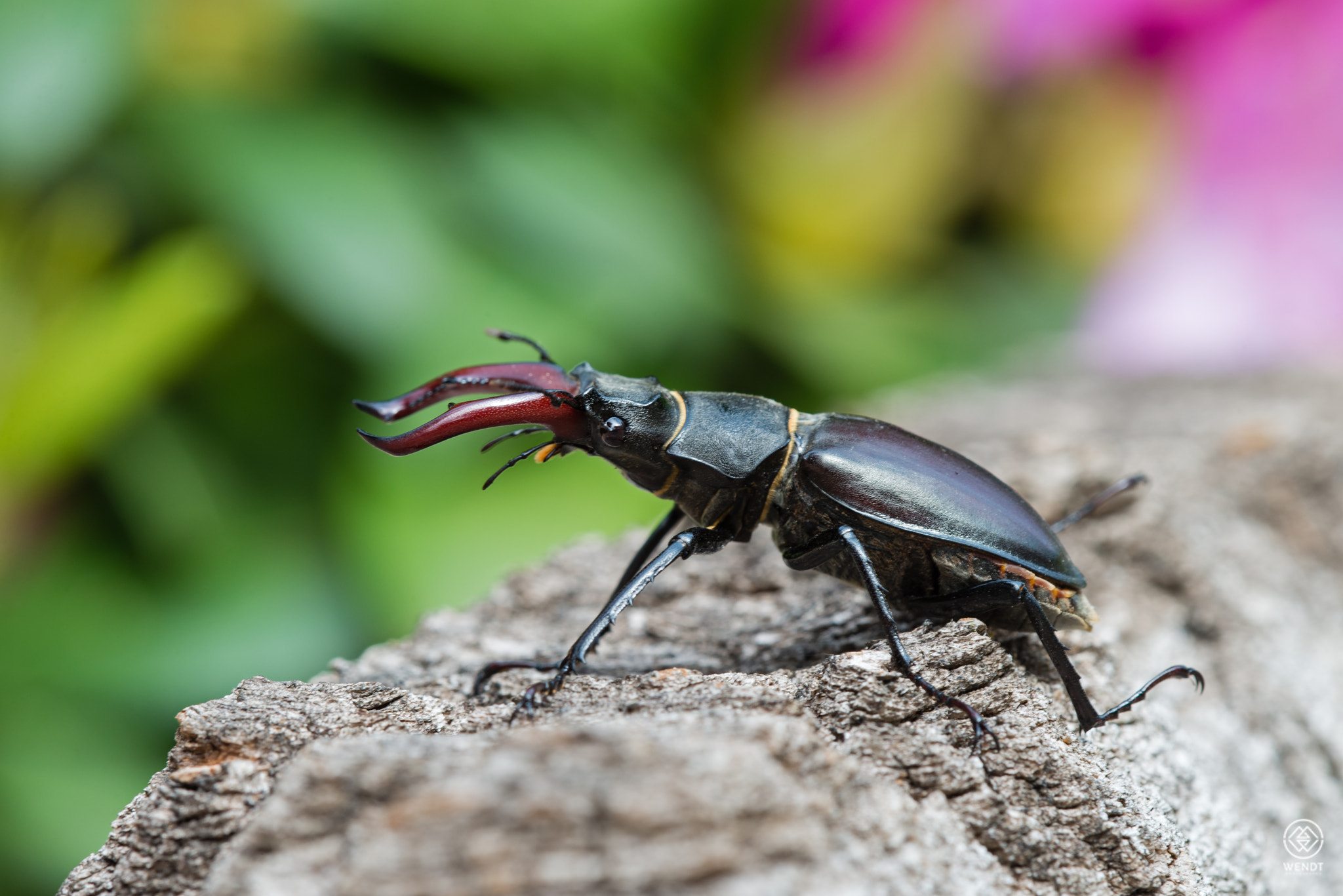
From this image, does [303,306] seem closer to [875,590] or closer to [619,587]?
[619,587]

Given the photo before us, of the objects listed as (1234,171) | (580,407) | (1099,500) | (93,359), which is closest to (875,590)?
(580,407)

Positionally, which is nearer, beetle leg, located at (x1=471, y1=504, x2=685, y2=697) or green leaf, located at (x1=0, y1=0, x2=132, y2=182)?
beetle leg, located at (x1=471, y1=504, x2=685, y2=697)

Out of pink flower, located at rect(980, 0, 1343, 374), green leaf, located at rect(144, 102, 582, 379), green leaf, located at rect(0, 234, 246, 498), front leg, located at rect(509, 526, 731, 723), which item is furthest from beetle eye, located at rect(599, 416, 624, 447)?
pink flower, located at rect(980, 0, 1343, 374)

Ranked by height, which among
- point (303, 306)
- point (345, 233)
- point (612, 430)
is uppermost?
point (345, 233)

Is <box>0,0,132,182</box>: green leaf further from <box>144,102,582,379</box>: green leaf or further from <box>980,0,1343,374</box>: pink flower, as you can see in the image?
<box>980,0,1343,374</box>: pink flower

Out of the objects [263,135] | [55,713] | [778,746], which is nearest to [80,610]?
[55,713]

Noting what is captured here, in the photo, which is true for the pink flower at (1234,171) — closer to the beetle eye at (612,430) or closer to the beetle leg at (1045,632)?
the beetle leg at (1045,632)

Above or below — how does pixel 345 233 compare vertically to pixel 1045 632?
above
